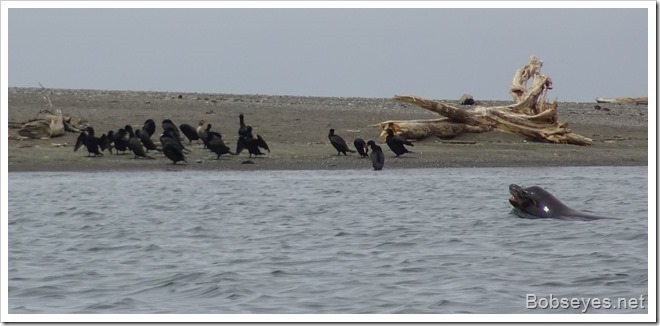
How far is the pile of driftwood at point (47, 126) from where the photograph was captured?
76.1 feet

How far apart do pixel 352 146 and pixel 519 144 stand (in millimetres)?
3688

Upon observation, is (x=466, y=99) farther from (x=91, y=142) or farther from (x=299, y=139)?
(x=91, y=142)

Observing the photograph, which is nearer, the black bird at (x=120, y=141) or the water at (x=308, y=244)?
the water at (x=308, y=244)

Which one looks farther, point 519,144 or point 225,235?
point 519,144

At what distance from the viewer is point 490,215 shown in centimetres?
1638

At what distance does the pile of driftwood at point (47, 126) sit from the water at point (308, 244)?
2887 mm

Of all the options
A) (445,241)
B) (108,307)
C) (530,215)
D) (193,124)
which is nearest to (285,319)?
(108,307)

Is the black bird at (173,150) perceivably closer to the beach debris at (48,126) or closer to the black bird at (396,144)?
the beach debris at (48,126)

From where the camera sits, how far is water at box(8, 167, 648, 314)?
392 inches

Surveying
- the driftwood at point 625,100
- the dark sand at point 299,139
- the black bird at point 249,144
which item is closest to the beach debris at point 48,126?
the dark sand at point 299,139

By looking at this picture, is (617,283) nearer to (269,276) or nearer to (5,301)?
(269,276)

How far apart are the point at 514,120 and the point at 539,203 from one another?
1189cm

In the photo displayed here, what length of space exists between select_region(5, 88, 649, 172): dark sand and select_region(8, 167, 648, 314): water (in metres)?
0.91

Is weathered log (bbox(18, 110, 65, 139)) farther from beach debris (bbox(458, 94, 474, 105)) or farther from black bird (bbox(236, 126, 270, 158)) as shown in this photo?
beach debris (bbox(458, 94, 474, 105))
